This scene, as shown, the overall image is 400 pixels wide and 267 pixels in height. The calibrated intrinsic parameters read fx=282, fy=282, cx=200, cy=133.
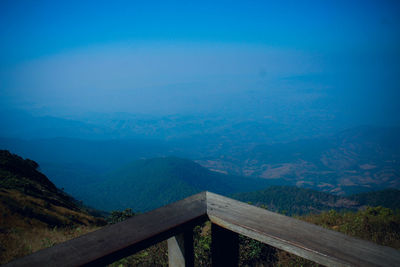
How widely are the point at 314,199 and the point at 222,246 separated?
58.0m

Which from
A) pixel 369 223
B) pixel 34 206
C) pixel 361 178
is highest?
pixel 369 223

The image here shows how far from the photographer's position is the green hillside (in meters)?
118

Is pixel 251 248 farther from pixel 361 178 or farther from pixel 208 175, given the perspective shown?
pixel 361 178

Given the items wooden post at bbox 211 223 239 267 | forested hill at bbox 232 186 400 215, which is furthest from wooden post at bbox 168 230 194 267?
forested hill at bbox 232 186 400 215

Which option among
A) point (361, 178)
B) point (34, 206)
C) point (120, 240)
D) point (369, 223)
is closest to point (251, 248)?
point (369, 223)

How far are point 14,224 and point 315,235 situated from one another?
7.83m

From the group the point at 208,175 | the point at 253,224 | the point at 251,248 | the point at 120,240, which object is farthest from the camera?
the point at 208,175

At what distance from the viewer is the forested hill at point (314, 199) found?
1558 inches

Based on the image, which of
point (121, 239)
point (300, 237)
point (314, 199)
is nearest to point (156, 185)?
point (314, 199)

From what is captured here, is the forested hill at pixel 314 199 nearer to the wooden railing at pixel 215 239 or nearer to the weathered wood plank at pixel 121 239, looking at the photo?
the wooden railing at pixel 215 239

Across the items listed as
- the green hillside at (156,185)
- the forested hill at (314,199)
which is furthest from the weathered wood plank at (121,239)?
the green hillside at (156,185)

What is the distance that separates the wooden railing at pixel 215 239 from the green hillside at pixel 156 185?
11067 cm

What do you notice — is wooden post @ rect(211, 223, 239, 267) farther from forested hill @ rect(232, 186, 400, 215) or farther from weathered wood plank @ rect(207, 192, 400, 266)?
forested hill @ rect(232, 186, 400, 215)

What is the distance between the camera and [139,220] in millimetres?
1577
